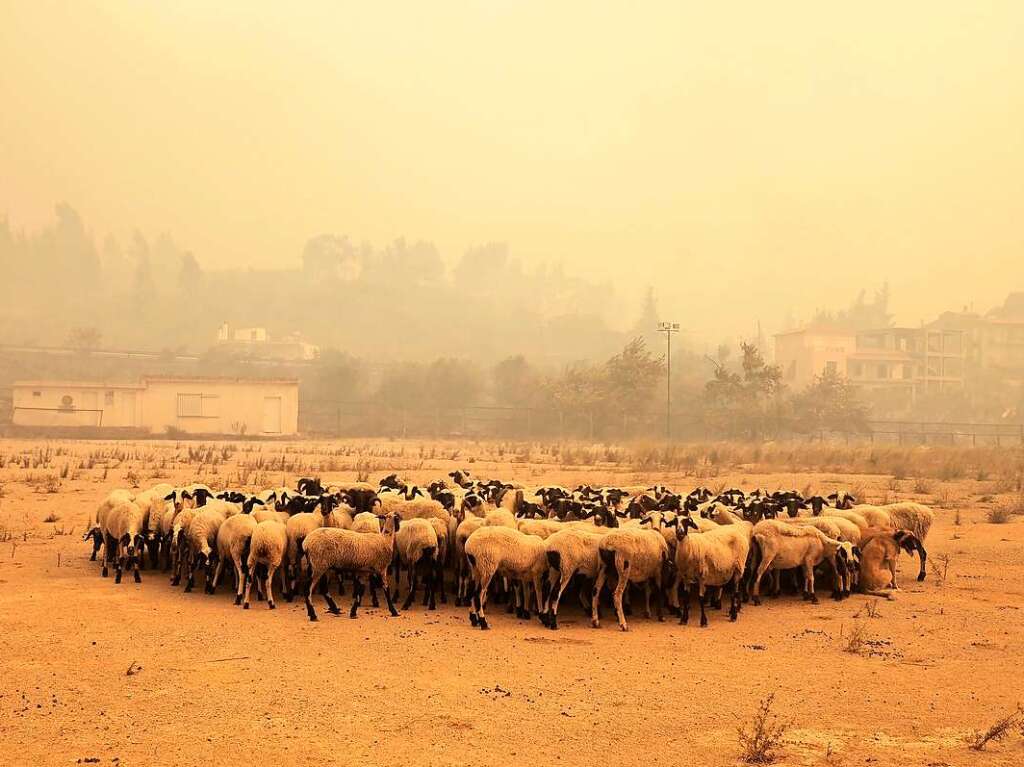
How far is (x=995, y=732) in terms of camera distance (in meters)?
6.95

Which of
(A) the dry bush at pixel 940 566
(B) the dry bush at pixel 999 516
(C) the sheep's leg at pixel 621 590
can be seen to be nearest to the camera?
(C) the sheep's leg at pixel 621 590

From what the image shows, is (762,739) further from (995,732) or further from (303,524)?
(303,524)

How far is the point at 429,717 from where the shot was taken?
295 inches

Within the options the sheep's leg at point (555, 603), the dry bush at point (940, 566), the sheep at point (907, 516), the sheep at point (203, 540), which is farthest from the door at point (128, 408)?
the sheep's leg at point (555, 603)

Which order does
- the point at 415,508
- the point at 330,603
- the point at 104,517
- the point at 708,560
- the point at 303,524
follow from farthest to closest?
the point at 104,517 → the point at 415,508 → the point at 303,524 → the point at 708,560 → the point at 330,603

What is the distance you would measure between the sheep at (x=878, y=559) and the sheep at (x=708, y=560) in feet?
8.12

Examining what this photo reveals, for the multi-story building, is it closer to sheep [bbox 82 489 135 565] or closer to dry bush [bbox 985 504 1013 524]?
dry bush [bbox 985 504 1013 524]

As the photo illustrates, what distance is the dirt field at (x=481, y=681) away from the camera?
22.5ft

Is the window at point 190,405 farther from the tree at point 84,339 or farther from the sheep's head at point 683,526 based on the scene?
the tree at point 84,339

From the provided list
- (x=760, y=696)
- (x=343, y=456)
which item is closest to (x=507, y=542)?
(x=760, y=696)

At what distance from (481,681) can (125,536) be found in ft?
24.0

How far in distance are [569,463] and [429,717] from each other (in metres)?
35.9

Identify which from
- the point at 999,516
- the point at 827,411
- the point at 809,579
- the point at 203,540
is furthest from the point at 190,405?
the point at 809,579

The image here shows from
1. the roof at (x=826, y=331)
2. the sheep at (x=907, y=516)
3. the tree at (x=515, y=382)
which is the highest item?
the roof at (x=826, y=331)
